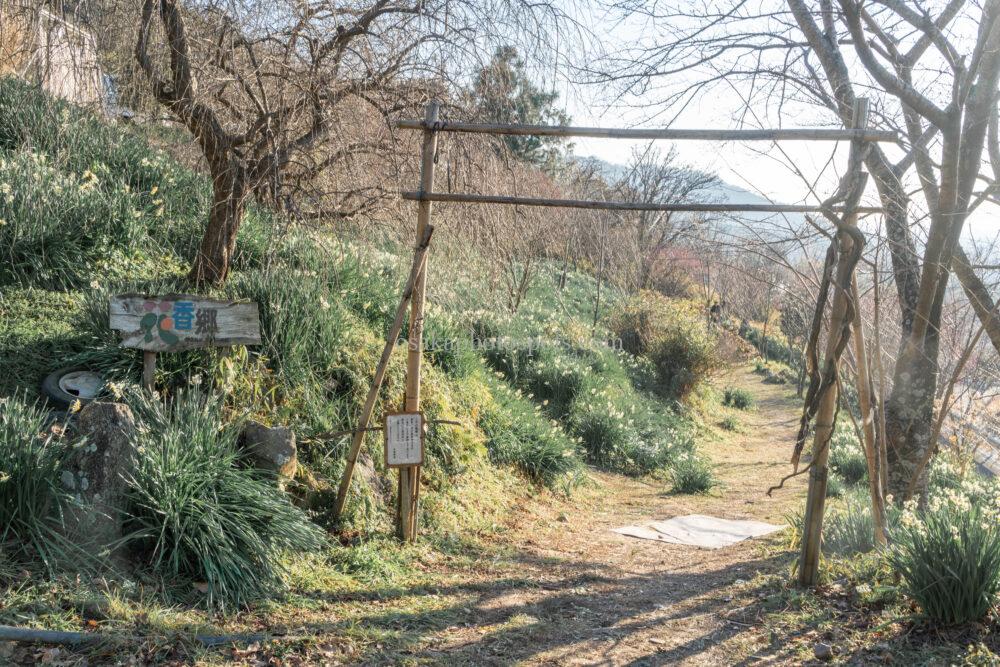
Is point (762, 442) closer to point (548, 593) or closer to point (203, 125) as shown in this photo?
point (548, 593)

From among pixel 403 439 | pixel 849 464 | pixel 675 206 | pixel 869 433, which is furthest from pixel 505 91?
pixel 849 464

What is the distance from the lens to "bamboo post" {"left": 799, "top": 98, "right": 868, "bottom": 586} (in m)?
4.41

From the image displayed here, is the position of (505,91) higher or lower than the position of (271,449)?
→ higher

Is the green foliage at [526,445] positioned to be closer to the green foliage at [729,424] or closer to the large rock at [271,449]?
the large rock at [271,449]

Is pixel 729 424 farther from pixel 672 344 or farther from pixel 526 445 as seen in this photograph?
pixel 526 445

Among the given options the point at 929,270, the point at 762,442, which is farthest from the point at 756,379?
the point at 929,270

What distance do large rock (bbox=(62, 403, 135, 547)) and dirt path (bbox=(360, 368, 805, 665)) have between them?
4.87 feet

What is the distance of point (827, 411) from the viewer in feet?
15.2

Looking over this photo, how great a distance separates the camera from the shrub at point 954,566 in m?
3.79

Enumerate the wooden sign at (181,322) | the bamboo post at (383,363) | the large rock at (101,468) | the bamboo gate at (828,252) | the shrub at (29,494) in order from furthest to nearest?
the bamboo post at (383,363) < the wooden sign at (181,322) < the bamboo gate at (828,252) < the large rock at (101,468) < the shrub at (29,494)

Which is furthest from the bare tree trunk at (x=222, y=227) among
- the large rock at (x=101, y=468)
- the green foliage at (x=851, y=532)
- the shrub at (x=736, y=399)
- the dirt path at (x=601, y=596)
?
the shrub at (x=736, y=399)

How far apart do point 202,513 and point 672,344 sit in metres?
12.2

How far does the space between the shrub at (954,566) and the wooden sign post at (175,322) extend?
3999 millimetres

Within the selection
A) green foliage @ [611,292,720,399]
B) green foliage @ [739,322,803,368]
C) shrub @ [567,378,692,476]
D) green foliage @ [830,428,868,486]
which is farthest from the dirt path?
green foliage @ [739,322,803,368]
